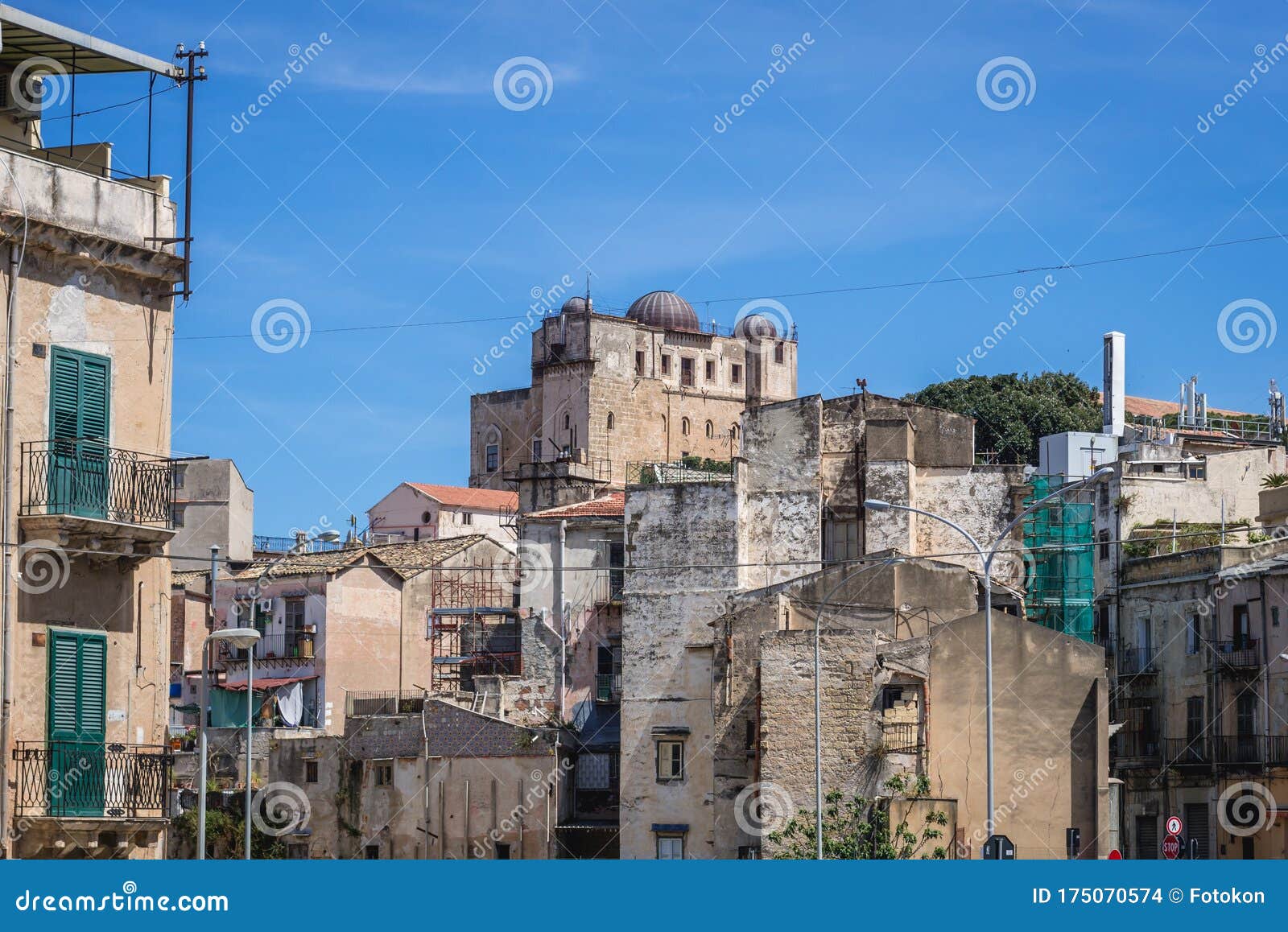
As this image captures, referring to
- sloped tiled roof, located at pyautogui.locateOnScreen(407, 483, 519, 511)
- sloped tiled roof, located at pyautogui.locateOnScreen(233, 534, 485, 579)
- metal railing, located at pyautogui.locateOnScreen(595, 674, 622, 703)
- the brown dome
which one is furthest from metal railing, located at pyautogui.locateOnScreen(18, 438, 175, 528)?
the brown dome

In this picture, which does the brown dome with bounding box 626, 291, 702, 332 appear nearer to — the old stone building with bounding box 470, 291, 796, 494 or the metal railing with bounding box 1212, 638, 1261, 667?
the old stone building with bounding box 470, 291, 796, 494

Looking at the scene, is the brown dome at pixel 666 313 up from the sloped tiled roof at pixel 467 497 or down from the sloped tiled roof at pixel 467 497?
up

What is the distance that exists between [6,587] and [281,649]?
4669 cm

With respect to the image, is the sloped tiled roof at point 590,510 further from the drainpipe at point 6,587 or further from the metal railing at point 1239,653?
the drainpipe at point 6,587

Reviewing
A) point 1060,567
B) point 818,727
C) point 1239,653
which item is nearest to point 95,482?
point 818,727

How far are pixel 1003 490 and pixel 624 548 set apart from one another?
39.6 ft

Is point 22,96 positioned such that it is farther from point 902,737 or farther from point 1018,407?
point 1018,407

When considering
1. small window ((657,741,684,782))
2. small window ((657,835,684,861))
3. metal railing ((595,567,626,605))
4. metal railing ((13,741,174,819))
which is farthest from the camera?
metal railing ((595,567,626,605))

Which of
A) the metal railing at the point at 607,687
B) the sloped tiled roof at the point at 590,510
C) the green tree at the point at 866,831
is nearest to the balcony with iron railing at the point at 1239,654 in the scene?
the green tree at the point at 866,831

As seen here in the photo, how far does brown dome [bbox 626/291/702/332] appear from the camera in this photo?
13950 centimetres

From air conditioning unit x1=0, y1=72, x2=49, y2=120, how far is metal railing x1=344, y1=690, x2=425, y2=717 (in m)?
37.2

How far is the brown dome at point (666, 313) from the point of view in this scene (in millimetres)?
139500

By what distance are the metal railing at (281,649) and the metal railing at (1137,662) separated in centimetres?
2692

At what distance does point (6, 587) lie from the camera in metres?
27.9
